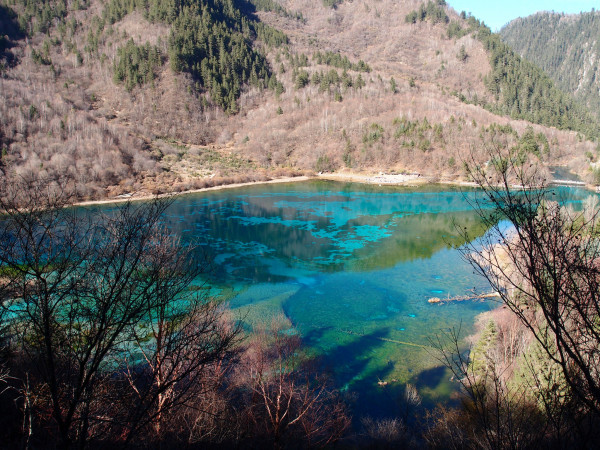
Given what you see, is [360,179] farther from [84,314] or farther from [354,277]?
[84,314]

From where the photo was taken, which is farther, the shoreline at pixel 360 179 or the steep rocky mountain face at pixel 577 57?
the steep rocky mountain face at pixel 577 57

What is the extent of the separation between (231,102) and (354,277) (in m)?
90.4

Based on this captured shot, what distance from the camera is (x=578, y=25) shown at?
191875 mm

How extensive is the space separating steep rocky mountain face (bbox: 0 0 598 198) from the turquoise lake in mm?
23787

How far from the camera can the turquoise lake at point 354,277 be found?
55.3ft

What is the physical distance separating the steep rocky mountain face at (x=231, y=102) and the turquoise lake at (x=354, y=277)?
23787 mm

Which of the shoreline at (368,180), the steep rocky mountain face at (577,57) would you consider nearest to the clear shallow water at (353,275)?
the shoreline at (368,180)

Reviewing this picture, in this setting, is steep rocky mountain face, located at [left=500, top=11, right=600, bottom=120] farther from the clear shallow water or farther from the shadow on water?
the shadow on water

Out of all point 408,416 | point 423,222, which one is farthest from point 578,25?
point 408,416

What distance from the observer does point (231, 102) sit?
343 feet

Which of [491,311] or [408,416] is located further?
[491,311]

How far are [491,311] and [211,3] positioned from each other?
471ft

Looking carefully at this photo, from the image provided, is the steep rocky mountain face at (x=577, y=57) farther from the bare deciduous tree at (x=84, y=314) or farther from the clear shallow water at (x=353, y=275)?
the bare deciduous tree at (x=84, y=314)

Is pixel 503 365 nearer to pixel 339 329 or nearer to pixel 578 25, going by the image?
pixel 339 329
